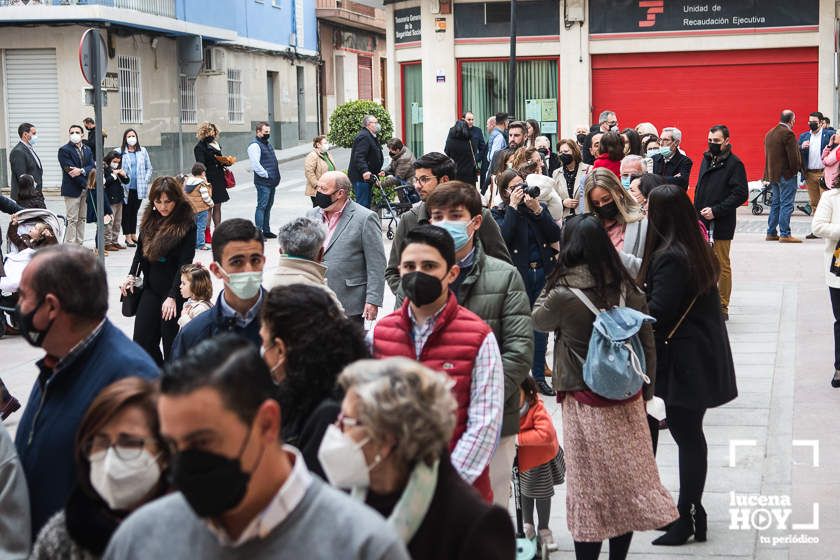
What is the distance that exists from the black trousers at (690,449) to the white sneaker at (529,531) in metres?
0.78

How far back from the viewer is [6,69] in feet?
99.2

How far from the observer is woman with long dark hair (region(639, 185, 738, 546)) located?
6.23 m

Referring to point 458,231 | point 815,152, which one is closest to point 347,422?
point 458,231

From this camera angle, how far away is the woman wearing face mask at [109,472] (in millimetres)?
2961

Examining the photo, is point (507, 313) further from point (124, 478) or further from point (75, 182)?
point (75, 182)

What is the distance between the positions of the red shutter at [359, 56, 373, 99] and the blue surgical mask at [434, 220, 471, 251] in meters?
48.5

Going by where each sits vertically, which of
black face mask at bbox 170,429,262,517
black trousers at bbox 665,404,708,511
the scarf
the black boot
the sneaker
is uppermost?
black face mask at bbox 170,429,262,517

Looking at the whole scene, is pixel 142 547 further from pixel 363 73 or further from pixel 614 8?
pixel 363 73

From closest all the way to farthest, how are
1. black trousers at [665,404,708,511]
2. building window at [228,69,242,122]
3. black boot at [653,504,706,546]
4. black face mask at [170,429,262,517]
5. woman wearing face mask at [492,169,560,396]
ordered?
black face mask at [170,429,262,517] → black trousers at [665,404,708,511] → black boot at [653,504,706,546] → woman wearing face mask at [492,169,560,396] → building window at [228,69,242,122]

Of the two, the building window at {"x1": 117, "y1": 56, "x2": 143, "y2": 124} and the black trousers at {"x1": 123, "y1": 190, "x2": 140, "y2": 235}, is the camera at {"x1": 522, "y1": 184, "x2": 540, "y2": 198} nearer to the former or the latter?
the black trousers at {"x1": 123, "y1": 190, "x2": 140, "y2": 235}

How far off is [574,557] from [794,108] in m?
20.5

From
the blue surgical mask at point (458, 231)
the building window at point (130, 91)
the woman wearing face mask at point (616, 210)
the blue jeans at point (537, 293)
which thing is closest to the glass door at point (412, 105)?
the building window at point (130, 91)

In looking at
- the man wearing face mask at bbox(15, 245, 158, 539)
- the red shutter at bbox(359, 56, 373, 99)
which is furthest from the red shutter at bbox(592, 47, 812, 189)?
the red shutter at bbox(359, 56, 373, 99)

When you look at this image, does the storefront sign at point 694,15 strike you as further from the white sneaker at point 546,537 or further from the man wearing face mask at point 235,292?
the man wearing face mask at point 235,292
